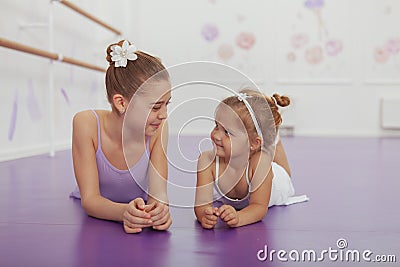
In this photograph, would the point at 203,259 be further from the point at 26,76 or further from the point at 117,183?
the point at 26,76

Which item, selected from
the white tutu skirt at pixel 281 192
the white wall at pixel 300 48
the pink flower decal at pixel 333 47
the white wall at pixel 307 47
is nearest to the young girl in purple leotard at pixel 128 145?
the white tutu skirt at pixel 281 192

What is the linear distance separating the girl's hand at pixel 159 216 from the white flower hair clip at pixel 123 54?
31cm

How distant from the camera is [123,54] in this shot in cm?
116

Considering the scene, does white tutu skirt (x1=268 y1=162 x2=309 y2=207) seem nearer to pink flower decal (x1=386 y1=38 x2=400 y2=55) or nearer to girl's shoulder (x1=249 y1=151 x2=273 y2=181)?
girl's shoulder (x1=249 y1=151 x2=273 y2=181)

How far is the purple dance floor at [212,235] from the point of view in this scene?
2.97 ft

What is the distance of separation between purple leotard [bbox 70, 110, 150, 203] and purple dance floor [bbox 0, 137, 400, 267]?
3.8 inches

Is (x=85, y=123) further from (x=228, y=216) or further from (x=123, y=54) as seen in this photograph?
(x=228, y=216)

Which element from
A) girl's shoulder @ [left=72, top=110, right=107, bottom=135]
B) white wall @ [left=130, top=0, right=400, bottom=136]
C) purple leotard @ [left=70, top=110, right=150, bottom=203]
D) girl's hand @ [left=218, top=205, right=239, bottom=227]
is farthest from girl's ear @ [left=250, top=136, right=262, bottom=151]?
white wall @ [left=130, top=0, right=400, bottom=136]

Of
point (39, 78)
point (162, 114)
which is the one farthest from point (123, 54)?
point (39, 78)

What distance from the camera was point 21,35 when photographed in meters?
2.77

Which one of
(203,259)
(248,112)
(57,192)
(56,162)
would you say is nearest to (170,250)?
(203,259)

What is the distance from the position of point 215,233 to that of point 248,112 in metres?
0.27

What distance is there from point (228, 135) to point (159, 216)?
228 millimetres

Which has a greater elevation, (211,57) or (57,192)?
(211,57)
